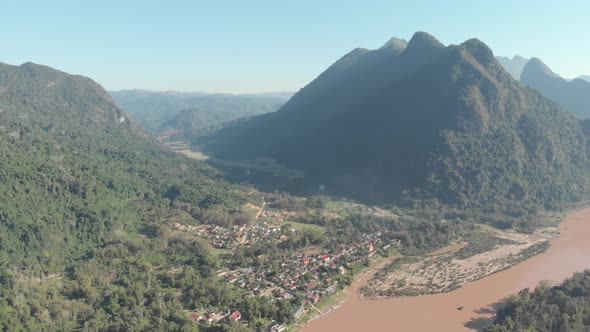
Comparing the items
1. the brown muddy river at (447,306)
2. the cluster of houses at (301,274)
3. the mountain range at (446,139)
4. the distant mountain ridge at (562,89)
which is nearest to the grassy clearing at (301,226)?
the cluster of houses at (301,274)

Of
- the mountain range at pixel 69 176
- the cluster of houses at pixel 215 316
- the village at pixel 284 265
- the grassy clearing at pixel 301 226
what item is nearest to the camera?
the cluster of houses at pixel 215 316

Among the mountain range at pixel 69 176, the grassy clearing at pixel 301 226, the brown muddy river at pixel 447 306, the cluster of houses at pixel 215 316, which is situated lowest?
the brown muddy river at pixel 447 306

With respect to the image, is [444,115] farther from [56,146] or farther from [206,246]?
[56,146]

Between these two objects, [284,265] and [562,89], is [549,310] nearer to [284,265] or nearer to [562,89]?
[284,265]

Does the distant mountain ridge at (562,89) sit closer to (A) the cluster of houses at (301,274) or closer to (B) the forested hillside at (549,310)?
(B) the forested hillside at (549,310)

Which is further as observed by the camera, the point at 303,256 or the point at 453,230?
the point at 453,230

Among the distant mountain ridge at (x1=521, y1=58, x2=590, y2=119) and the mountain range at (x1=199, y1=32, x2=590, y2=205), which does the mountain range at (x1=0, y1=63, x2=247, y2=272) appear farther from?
the distant mountain ridge at (x1=521, y1=58, x2=590, y2=119)

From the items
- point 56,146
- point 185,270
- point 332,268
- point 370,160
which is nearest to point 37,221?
point 185,270
